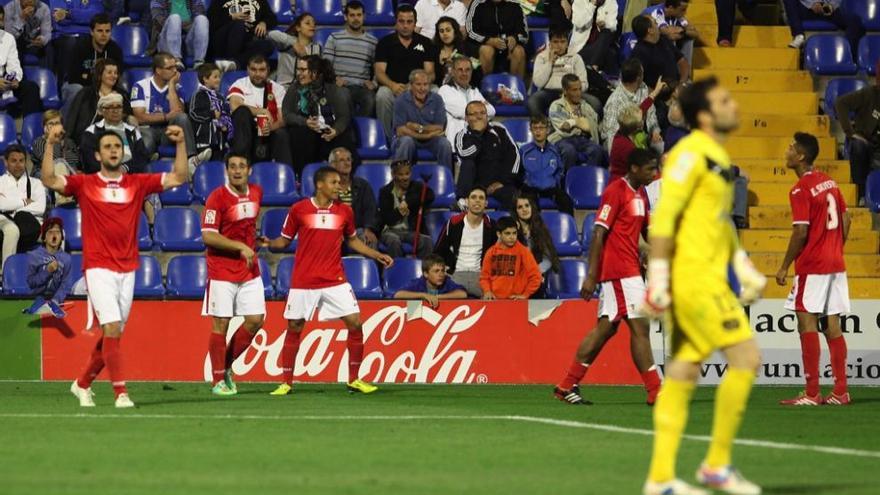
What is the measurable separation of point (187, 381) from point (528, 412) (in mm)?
6126

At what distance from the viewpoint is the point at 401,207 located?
66.4 ft

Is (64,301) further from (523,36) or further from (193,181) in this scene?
(523,36)

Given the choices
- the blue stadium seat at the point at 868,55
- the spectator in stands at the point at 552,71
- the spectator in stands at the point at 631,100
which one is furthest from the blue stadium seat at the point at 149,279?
the blue stadium seat at the point at 868,55

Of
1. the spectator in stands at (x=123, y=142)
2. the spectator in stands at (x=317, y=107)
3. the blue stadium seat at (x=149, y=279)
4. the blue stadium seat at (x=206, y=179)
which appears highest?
the spectator in stands at (x=317, y=107)

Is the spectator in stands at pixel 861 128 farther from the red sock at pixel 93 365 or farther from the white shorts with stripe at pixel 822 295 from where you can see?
the red sock at pixel 93 365

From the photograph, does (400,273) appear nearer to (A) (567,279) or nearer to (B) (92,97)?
(A) (567,279)

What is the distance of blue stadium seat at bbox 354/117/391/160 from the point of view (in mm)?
21547

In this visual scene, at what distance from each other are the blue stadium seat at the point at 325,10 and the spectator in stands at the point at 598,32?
309 cm

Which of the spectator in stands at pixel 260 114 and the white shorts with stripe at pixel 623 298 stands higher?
the spectator in stands at pixel 260 114

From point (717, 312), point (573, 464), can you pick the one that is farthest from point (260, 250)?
point (717, 312)

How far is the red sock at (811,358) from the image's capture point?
1534cm

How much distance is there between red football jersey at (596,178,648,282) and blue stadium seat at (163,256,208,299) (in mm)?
6528

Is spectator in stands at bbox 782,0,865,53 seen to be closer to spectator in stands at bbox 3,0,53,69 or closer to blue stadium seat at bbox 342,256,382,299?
blue stadium seat at bbox 342,256,382,299

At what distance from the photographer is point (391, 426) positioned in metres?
12.3
